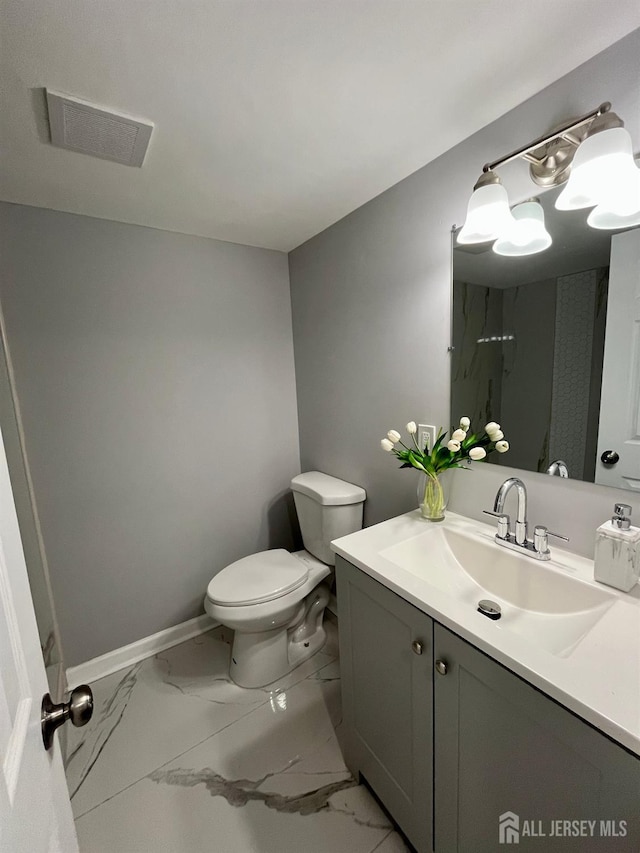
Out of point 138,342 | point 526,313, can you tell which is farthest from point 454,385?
point 138,342

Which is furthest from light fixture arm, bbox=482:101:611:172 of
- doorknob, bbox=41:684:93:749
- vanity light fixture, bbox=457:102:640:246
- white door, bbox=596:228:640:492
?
doorknob, bbox=41:684:93:749

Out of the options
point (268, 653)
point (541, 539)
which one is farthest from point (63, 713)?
point (268, 653)

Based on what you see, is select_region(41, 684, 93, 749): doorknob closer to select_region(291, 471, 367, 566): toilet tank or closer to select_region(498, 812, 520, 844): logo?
select_region(498, 812, 520, 844): logo

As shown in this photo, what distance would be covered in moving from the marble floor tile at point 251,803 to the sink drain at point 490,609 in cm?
79

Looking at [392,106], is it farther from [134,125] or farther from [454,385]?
[454,385]

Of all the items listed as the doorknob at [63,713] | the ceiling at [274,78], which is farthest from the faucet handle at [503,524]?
the ceiling at [274,78]

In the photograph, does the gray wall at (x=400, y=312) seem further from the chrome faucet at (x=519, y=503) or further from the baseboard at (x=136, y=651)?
the baseboard at (x=136, y=651)

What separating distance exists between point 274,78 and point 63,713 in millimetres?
1435

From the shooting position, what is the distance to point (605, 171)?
80cm

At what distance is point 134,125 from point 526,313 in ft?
4.21

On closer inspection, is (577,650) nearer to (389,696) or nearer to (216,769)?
(389,696)

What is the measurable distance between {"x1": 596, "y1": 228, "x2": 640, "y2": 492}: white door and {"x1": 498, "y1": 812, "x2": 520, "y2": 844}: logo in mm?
770

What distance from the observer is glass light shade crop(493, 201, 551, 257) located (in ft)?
3.43

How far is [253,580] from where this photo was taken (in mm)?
1668
